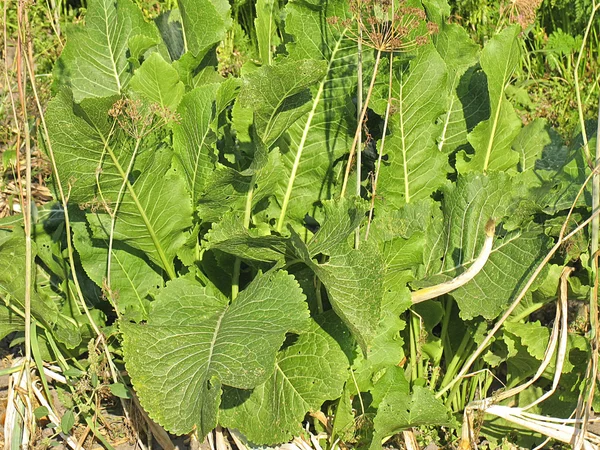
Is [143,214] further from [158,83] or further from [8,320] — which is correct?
[8,320]

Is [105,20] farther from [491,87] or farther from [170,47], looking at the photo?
[491,87]

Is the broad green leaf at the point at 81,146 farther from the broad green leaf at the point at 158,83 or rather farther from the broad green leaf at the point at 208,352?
the broad green leaf at the point at 208,352

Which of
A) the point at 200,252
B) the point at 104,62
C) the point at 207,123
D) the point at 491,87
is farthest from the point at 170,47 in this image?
the point at 491,87

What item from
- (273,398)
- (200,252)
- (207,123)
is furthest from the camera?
(200,252)

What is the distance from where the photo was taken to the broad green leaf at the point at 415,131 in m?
2.60

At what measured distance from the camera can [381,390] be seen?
2.42 m

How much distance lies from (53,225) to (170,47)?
2.63ft

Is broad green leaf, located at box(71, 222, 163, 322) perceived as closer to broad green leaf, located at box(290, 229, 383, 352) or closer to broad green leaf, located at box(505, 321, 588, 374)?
broad green leaf, located at box(290, 229, 383, 352)

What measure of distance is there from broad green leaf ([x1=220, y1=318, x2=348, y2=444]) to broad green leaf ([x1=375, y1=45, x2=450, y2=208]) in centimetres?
60

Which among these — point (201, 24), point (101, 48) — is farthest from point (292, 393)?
point (101, 48)

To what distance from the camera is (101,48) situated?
108 inches

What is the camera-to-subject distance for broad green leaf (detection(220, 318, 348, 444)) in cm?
227

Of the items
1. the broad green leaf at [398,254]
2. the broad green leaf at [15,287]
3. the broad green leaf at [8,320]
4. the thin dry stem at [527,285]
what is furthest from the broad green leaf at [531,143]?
the broad green leaf at [8,320]

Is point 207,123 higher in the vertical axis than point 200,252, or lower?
higher
